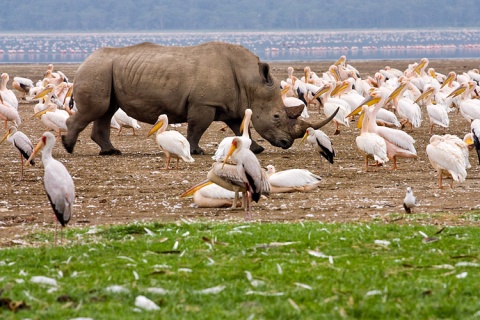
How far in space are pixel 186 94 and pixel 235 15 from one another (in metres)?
173

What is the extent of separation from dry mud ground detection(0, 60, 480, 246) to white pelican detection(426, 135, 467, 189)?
0.23 meters

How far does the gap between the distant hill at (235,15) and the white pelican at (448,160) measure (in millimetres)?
167175

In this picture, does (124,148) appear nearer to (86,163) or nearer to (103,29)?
(86,163)

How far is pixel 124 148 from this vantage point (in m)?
20.1

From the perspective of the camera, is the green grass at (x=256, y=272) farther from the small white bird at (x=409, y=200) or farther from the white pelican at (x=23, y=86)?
the white pelican at (x=23, y=86)

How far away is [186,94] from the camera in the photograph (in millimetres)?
18641

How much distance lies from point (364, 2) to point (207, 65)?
591 ft

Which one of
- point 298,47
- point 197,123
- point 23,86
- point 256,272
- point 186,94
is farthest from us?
point 298,47

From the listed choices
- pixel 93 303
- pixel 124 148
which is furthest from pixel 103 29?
pixel 93 303

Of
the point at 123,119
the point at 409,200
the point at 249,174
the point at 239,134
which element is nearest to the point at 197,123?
the point at 239,134

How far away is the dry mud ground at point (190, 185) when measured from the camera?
1200 cm

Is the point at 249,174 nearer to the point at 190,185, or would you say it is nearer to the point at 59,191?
the point at 59,191

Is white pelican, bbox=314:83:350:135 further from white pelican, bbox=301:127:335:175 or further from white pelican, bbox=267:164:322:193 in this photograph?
white pelican, bbox=267:164:322:193

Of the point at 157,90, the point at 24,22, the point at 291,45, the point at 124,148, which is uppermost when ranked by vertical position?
the point at 157,90
